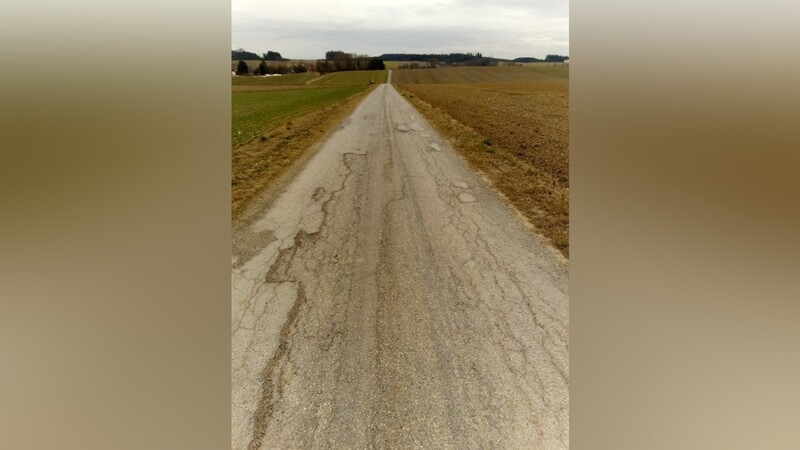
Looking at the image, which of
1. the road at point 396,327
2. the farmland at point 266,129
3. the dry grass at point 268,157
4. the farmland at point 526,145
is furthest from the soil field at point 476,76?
the road at point 396,327

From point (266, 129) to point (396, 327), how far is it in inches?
358

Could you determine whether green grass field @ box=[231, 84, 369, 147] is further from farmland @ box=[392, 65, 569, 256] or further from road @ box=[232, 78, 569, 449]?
farmland @ box=[392, 65, 569, 256]

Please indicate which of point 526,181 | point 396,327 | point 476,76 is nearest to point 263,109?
point 526,181

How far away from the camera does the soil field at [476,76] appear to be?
70.4 ft

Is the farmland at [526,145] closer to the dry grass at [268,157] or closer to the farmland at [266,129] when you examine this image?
the dry grass at [268,157]

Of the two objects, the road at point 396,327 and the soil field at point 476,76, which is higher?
the soil field at point 476,76

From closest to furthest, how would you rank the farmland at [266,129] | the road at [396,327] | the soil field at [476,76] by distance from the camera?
1. the road at [396,327]
2. the farmland at [266,129]
3. the soil field at [476,76]

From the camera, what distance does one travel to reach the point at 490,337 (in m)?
2.97

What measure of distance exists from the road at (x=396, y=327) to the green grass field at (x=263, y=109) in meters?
3.83

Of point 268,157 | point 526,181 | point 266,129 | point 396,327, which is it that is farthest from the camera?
point 266,129

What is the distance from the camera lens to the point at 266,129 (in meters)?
10.7

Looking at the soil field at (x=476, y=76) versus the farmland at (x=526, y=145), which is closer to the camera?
the farmland at (x=526, y=145)

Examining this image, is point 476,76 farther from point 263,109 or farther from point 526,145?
point 526,145

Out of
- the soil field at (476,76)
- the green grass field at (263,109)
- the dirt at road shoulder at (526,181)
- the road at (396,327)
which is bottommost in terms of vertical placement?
the road at (396,327)
